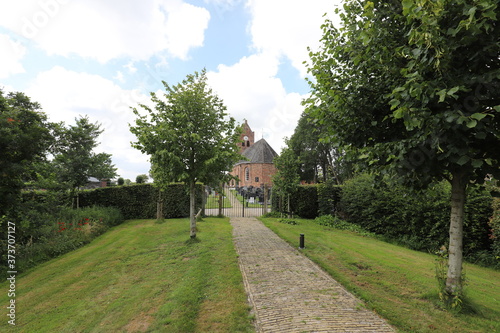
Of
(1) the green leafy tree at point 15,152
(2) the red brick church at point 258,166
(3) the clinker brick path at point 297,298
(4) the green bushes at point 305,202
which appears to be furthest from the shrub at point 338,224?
(2) the red brick church at point 258,166

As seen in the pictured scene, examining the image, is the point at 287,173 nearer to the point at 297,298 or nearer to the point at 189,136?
the point at 189,136

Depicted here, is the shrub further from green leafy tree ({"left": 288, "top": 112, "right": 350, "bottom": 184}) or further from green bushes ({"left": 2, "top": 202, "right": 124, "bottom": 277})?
green leafy tree ({"left": 288, "top": 112, "right": 350, "bottom": 184})

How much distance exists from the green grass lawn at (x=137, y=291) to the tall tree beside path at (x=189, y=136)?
2423 mm

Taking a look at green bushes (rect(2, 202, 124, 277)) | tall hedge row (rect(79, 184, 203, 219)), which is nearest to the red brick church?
tall hedge row (rect(79, 184, 203, 219))

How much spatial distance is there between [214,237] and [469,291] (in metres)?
8.10

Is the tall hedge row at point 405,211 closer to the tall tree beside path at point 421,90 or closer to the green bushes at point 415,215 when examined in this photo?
the green bushes at point 415,215

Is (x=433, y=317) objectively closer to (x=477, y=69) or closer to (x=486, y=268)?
(x=477, y=69)

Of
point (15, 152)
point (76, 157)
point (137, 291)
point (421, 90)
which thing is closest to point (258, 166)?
point (76, 157)

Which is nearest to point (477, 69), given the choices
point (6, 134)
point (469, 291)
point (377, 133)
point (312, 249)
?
point (377, 133)

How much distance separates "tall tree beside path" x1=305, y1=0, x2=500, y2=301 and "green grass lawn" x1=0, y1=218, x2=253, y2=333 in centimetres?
390

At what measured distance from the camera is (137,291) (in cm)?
542

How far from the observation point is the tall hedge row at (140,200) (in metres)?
16.9

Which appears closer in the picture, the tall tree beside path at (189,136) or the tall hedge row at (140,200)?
the tall tree beside path at (189,136)

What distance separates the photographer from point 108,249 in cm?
935
